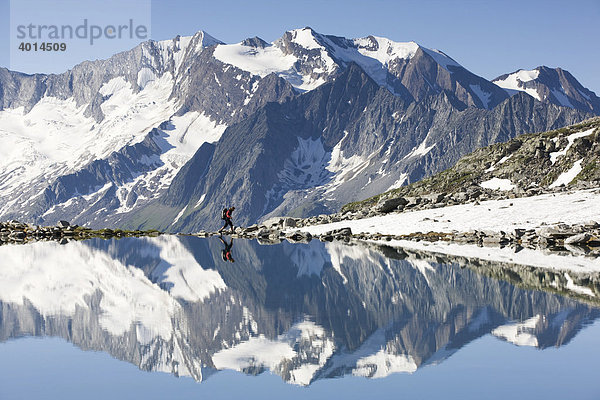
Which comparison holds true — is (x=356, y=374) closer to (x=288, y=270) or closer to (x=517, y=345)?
(x=517, y=345)

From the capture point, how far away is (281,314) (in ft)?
72.7

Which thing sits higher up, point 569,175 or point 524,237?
point 569,175

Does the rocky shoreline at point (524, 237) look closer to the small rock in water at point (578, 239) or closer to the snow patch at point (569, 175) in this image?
the small rock in water at point (578, 239)

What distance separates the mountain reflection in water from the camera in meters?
16.8

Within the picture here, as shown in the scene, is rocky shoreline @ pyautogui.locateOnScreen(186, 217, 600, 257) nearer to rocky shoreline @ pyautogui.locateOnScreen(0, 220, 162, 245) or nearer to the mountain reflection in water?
the mountain reflection in water

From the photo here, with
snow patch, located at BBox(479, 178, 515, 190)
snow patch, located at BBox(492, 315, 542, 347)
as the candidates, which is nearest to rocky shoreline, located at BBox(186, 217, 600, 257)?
snow patch, located at BBox(492, 315, 542, 347)

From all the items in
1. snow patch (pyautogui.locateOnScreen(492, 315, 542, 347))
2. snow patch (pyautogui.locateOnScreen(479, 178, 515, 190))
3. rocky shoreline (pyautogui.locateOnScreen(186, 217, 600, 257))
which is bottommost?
snow patch (pyautogui.locateOnScreen(492, 315, 542, 347))

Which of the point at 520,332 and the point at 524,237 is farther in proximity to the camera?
the point at 524,237

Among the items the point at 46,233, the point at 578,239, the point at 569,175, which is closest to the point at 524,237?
the point at 578,239

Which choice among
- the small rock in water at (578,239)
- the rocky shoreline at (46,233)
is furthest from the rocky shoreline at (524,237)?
the rocky shoreline at (46,233)

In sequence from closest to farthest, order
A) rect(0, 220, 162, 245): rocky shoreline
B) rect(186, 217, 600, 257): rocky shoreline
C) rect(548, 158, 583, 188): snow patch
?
rect(186, 217, 600, 257): rocky shoreline → rect(0, 220, 162, 245): rocky shoreline → rect(548, 158, 583, 188): snow patch

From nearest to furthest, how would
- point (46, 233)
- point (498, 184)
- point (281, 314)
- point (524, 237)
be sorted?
1. point (281, 314)
2. point (524, 237)
3. point (46, 233)
4. point (498, 184)

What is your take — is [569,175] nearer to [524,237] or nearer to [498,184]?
[498,184]

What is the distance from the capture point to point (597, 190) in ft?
211
